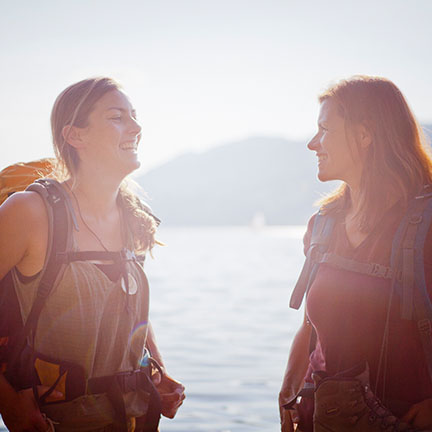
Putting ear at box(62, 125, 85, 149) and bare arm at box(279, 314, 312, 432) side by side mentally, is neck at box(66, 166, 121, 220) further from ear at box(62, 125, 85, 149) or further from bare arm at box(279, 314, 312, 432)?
bare arm at box(279, 314, 312, 432)

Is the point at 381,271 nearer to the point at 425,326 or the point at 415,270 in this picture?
the point at 415,270

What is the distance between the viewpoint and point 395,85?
288 cm

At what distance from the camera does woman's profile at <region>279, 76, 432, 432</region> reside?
256cm

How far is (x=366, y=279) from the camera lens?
269 cm

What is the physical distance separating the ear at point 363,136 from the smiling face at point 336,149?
32 mm

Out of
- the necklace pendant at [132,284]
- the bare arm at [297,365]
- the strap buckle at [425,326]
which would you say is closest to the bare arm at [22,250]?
the necklace pendant at [132,284]

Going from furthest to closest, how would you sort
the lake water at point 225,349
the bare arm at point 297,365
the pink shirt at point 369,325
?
the lake water at point 225,349 < the bare arm at point 297,365 < the pink shirt at point 369,325

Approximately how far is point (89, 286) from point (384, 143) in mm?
1567

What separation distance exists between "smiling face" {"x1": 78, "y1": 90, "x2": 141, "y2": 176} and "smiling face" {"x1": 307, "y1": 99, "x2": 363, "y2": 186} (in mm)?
954

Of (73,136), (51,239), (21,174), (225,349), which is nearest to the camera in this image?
(51,239)

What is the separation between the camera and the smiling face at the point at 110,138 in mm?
2916

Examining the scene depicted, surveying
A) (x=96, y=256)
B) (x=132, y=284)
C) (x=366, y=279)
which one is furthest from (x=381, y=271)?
(x=96, y=256)

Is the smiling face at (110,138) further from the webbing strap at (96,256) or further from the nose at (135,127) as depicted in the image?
the webbing strap at (96,256)

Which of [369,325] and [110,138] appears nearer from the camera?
[369,325]
